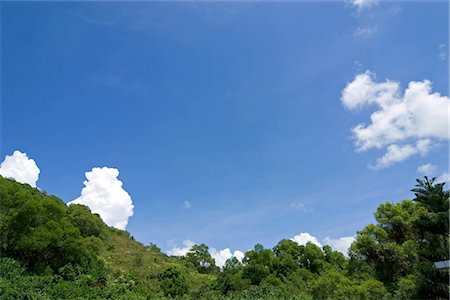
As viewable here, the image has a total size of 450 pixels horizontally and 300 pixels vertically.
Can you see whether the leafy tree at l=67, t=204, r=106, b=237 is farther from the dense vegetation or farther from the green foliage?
the green foliage

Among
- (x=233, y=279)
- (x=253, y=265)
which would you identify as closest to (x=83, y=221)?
(x=233, y=279)

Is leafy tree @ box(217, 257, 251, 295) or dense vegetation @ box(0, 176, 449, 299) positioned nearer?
dense vegetation @ box(0, 176, 449, 299)

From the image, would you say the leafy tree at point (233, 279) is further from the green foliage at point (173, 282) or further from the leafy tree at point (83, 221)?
the leafy tree at point (83, 221)

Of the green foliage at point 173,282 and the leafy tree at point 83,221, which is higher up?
the leafy tree at point 83,221

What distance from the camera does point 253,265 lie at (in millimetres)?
22484

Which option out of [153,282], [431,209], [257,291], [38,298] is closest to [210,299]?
[257,291]

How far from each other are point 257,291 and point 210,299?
2519 mm

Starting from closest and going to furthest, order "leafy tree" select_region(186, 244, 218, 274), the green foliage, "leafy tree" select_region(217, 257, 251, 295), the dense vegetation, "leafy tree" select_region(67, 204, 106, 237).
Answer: the dense vegetation → "leafy tree" select_region(217, 257, 251, 295) → the green foliage → "leafy tree" select_region(67, 204, 106, 237) → "leafy tree" select_region(186, 244, 218, 274)

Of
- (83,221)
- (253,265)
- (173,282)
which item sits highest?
(83,221)

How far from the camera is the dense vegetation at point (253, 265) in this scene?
42.2 feet

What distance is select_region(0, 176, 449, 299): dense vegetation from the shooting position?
12875mm

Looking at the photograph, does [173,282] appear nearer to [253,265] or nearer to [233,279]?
[233,279]

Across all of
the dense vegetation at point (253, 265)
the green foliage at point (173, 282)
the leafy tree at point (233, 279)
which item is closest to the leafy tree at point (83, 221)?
the dense vegetation at point (253, 265)

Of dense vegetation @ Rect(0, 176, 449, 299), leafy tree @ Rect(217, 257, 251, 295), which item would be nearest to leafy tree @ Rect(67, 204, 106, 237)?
dense vegetation @ Rect(0, 176, 449, 299)
